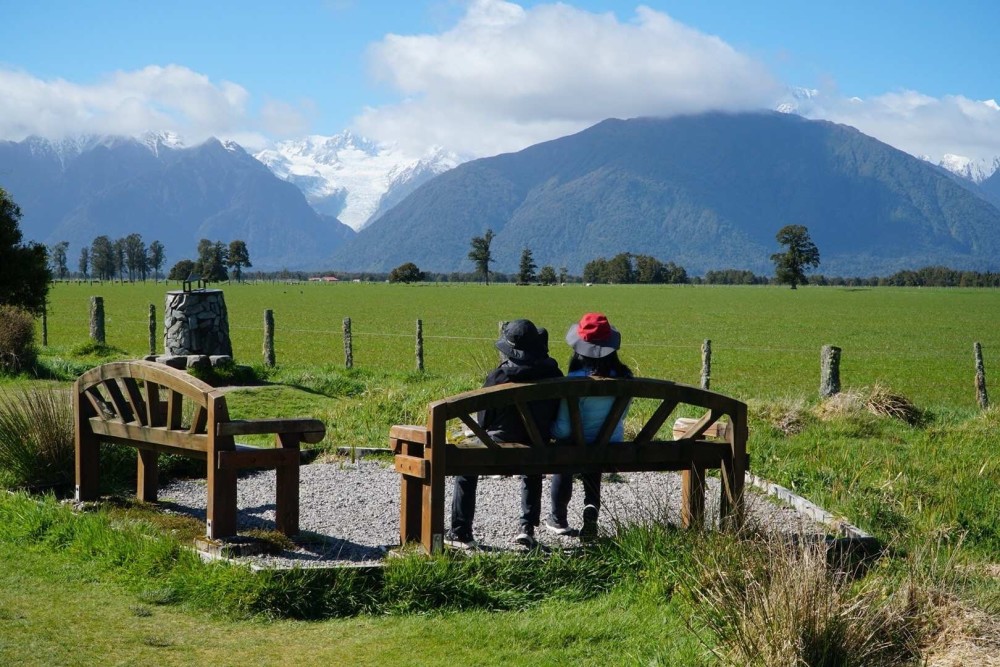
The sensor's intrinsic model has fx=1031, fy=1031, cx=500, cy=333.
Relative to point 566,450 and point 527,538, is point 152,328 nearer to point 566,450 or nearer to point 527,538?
point 527,538

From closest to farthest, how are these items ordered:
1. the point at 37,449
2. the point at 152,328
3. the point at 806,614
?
the point at 806,614 → the point at 37,449 → the point at 152,328

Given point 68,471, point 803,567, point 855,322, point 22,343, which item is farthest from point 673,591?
point 855,322

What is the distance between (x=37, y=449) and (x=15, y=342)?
37.6 ft

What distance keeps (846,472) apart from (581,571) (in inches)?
186

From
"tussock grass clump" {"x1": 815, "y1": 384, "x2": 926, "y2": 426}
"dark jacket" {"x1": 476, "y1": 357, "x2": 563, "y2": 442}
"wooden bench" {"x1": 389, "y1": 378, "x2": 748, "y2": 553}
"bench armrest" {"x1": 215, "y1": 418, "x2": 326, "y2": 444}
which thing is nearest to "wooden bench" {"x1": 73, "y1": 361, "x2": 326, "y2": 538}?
"bench armrest" {"x1": 215, "y1": 418, "x2": 326, "y2": 444}

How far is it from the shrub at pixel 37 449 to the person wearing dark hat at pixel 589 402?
4.39 m

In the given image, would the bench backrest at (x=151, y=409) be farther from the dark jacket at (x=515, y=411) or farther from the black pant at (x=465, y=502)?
the dark jacket at (x=515, y=411)

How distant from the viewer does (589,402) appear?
6.90 m

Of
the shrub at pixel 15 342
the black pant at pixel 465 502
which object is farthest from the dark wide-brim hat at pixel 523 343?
the shrub at pixel 15 342

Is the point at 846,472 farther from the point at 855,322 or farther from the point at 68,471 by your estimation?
the point at 855,322

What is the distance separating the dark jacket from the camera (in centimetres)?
670

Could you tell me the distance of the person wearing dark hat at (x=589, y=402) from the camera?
6.72 m

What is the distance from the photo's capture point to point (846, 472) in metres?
9.93

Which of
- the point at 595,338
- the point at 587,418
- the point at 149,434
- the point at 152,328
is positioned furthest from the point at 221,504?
the point at 152,328
